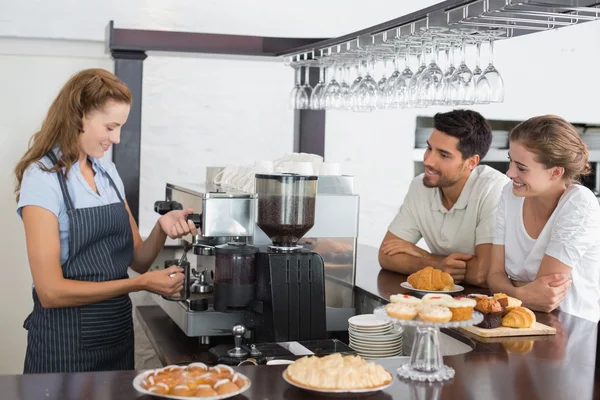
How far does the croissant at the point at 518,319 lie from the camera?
2578mm

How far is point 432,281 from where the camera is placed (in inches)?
123

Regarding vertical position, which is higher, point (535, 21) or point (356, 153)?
point (535, 21)

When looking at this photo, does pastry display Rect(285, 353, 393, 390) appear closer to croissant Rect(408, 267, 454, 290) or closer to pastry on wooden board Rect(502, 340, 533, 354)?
pastry on wooden board Rect(502, 340, 533, 354)

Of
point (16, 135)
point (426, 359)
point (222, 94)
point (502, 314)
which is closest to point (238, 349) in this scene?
point (426, 359)

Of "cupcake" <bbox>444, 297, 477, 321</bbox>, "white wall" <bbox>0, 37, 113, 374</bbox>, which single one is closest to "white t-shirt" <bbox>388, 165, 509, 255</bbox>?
"cupcake" <bbox>444, 297, 477, 321</bbox>

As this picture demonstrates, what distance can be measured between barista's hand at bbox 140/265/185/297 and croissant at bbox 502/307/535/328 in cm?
111

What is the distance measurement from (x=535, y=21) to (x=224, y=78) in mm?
2871

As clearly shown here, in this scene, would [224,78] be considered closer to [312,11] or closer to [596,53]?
[312,11]

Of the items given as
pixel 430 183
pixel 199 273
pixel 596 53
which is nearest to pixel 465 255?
pixel 430 183

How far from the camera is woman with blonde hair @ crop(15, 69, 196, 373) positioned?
2.63 meters

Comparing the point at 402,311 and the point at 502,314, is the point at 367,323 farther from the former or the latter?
the point at 402,311

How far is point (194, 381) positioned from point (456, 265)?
1.79m

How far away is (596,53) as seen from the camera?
241 inches

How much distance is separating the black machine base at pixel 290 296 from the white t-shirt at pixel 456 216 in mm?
960
